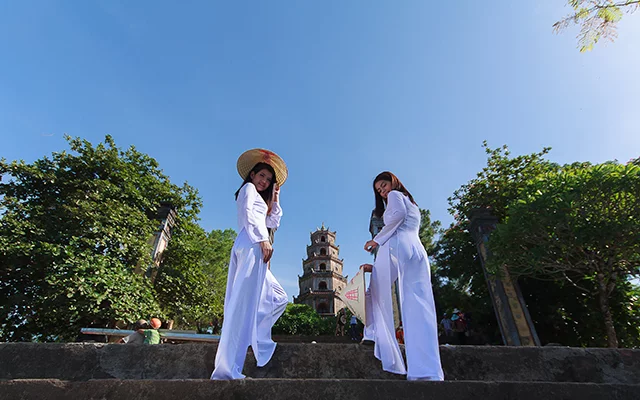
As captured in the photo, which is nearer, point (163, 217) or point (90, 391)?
point (90, 391)

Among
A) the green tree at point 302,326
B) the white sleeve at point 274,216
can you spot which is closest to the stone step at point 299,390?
the white sleeve at point 274,216

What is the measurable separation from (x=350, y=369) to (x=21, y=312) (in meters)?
8.99

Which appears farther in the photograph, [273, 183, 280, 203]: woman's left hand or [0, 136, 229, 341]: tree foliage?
[0, 136, 229, 341]: tree foliage

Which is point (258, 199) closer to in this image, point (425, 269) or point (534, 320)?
point (425, 269)

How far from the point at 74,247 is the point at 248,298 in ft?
24.3

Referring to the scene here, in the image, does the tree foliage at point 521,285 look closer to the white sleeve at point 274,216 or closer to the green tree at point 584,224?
the green tree at point 584,224

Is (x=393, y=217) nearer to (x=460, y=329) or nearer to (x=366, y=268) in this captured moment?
(x=366, y=268)

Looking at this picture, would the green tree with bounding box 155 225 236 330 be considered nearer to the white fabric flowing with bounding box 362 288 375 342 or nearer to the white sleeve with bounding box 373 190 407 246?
the white fabric flowing with bounding box 362 288 375 342

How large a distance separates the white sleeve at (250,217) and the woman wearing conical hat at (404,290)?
120 centimetres

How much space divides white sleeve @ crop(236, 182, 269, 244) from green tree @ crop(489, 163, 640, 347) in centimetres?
917

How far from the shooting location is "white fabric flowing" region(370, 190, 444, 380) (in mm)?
2543

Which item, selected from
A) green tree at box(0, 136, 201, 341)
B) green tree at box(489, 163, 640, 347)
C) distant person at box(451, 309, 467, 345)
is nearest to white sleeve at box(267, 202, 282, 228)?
green tree at box(0, 136, 201, 341)

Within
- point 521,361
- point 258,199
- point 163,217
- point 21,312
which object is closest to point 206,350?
point 258,199

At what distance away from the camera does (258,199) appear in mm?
3158
